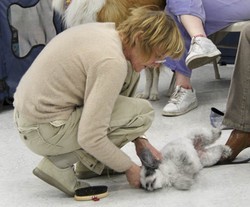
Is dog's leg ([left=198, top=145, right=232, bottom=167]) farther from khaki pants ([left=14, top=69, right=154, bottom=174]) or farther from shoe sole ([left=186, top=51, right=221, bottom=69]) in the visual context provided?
shoe sole ([left=186, top=51, right=221, bottom=69])

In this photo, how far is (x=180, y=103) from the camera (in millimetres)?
2674

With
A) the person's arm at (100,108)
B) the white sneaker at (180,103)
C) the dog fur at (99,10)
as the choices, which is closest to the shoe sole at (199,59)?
the white sneaker at (180,103)

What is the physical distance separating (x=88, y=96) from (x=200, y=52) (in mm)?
1000

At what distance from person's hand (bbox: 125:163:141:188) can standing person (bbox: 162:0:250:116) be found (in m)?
0.88

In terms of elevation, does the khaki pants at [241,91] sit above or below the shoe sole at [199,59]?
above

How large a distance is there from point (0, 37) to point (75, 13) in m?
0.48

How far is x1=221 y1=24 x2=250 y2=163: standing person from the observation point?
5.98 feet

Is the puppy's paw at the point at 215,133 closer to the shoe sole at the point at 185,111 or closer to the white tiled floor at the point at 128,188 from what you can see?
the white tiled floor at the point at 128,188

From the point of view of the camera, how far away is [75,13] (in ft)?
8.32

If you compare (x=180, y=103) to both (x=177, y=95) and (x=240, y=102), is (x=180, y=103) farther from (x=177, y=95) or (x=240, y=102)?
(x=240, y=102)

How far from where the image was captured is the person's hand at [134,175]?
1.65m

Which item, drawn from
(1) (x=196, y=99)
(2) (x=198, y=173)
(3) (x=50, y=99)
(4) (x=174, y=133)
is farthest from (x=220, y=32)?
(3) (x=50, y=99)

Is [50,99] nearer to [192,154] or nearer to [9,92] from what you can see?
[192,154]

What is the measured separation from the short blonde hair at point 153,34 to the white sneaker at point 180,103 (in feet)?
3.51
